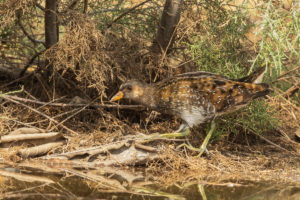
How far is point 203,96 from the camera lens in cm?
563

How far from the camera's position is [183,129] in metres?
5.89

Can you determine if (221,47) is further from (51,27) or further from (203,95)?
(51,27)

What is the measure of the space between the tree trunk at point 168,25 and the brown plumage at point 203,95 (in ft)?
3.73

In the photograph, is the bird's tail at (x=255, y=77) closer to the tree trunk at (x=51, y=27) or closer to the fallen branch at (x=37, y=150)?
the fallen branch at (x=37, y=150)

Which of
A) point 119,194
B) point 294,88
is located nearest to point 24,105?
point 119,194

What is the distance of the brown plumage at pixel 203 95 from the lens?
5.62 metres

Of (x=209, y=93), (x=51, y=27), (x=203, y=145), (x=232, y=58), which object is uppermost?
(x=51, y=27)

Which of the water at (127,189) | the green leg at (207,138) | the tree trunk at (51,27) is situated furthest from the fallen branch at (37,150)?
the green leg at (207,138)

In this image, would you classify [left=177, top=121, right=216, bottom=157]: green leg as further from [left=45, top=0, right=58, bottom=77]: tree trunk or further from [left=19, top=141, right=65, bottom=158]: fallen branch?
[left=45, top=0, right=58, bottom=77]: tree trunk

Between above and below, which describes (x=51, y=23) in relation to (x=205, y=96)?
above

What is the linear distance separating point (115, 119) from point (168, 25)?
1.74 metres

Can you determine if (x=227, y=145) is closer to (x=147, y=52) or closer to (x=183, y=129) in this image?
(x=183, y=129)

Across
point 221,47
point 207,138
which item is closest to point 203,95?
point 207,138

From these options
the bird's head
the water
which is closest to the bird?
the bird's head
